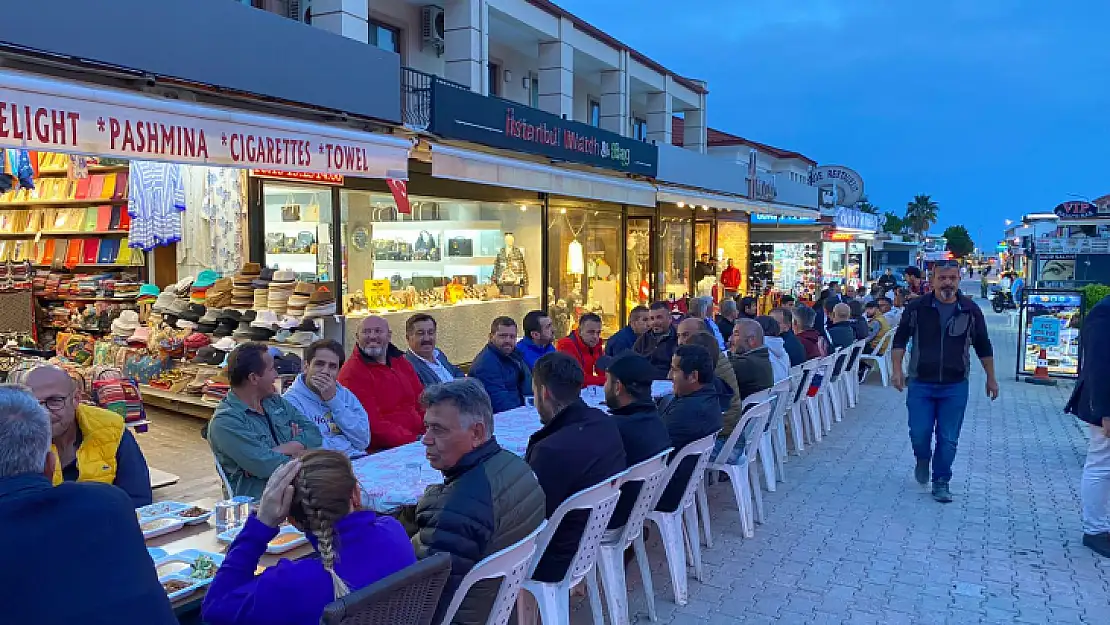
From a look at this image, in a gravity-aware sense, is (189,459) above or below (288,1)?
below

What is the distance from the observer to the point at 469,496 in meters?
2.57

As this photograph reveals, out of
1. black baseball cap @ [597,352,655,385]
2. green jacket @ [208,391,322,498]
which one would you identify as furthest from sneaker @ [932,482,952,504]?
green jacket @ [208,391,322,498]

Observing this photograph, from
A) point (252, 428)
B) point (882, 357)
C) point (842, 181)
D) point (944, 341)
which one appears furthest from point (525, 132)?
point (842, 181)

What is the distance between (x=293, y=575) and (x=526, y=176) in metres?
7.52

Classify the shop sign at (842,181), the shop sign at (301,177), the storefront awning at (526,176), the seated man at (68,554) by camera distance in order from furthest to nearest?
the shop sign at (842,181) < the shop sign at (301,177) < the storefront awning at (526,176) < the seated man at (68,554)

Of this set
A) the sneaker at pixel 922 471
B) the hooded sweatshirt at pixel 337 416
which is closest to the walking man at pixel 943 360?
the sneaker at pixel 922 471

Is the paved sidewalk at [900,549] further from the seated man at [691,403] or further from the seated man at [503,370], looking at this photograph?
the seated man at [503,370]

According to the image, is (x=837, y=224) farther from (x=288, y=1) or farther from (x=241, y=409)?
(x=241, y=409)

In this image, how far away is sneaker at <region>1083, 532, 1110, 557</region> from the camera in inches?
202

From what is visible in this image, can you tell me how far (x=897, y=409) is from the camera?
10125 mm

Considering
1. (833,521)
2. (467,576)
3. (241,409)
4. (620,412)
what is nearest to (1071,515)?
(833,521)

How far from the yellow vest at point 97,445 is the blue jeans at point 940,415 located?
5.30 m

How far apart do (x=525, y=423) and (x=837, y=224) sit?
21080 mm

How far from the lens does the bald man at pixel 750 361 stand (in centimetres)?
596
